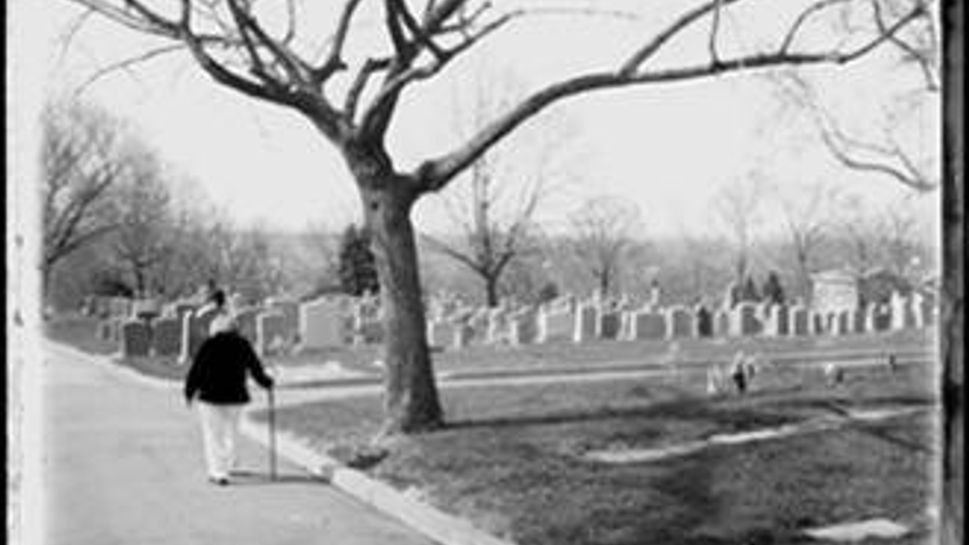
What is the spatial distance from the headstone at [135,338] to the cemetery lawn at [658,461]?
0.65 ft

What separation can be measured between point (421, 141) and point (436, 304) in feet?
0.63

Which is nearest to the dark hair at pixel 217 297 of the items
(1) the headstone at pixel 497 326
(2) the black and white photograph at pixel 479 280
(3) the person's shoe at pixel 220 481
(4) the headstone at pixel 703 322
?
(2) the black and white photograph at pixel 479 280

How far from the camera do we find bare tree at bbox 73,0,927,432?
1363 millimetres

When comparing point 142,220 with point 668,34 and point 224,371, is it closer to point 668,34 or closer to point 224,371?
point 224,371

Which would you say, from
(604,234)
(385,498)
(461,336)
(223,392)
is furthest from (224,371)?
(604,234)

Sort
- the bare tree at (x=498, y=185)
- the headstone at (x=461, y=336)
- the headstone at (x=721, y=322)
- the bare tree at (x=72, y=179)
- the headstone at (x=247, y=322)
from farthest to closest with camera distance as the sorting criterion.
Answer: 1. the headstone at (x=721, y=322)
2. the headstone at (x=461, y=336)
3. the bare tree at (x=498, y=185)
4. the headstone at (x=247, y=322)
5. the bare tree at (x=72, y=179)

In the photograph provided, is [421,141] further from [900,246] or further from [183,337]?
[900,246]

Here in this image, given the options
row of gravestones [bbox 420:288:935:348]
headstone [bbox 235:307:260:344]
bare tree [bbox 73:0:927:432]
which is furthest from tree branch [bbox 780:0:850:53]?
headstone [bbox 235:307:260:344]

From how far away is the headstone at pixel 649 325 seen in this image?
156 centimetres

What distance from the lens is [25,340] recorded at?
121 centimetres

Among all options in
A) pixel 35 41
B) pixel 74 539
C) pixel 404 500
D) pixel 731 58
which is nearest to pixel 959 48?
pixel 731 58

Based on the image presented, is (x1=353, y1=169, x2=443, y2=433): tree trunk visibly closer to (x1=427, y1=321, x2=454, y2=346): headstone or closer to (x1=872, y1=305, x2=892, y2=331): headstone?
(x1=427, y1=321, x2=454, y2=346): headstone

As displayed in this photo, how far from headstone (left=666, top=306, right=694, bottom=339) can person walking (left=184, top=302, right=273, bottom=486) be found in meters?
0.51

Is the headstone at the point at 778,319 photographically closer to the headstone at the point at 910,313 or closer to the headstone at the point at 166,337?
the headstone at the point at 910,313
